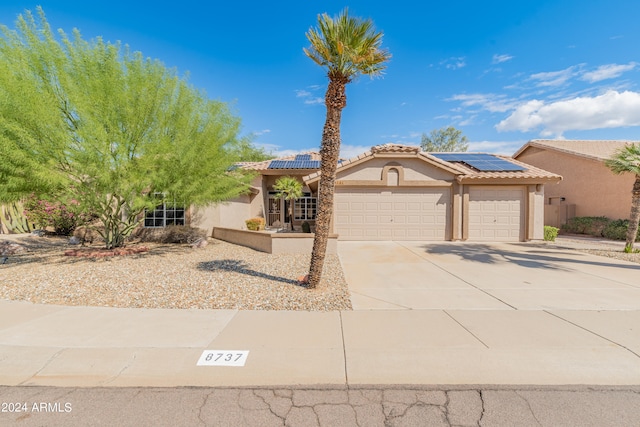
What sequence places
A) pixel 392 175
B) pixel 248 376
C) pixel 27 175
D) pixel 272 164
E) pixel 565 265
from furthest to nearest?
pixel 272 164 < pixel 392 175 < pixel 565 265 < pixel 27 175 < pixel 248 376

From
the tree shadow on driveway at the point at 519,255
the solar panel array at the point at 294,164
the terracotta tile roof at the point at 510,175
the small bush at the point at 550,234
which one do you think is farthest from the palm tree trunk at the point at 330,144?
the small bush at the point at 550,234

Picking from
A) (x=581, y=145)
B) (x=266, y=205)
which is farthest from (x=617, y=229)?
(x=266, y=205)

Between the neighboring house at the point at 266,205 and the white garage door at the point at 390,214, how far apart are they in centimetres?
400

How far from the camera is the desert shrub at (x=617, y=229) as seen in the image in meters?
16.0

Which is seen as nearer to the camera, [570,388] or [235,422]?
[235,422]

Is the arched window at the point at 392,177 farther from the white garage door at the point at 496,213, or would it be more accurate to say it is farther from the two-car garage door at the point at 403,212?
the white garage door at the point at 496,213

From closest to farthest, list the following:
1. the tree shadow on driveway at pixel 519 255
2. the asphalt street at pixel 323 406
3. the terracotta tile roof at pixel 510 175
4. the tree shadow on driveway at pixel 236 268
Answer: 1. the asphalt street at pixel 323 406
2. the tree shadow on driveway at pixel 236 268
3. the tree shadow on driveway at pixel 519 255
4. the terracotta tile roof at pixel 510 175

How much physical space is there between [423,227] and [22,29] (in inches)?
671

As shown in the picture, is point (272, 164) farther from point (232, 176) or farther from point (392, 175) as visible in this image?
point (392, 175)

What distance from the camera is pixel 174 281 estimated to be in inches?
279

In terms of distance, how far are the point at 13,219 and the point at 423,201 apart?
862 inches

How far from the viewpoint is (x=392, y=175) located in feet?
48.8

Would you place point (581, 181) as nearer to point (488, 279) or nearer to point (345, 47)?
point (488, 279)

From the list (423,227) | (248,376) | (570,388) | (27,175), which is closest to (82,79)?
(27,175)
